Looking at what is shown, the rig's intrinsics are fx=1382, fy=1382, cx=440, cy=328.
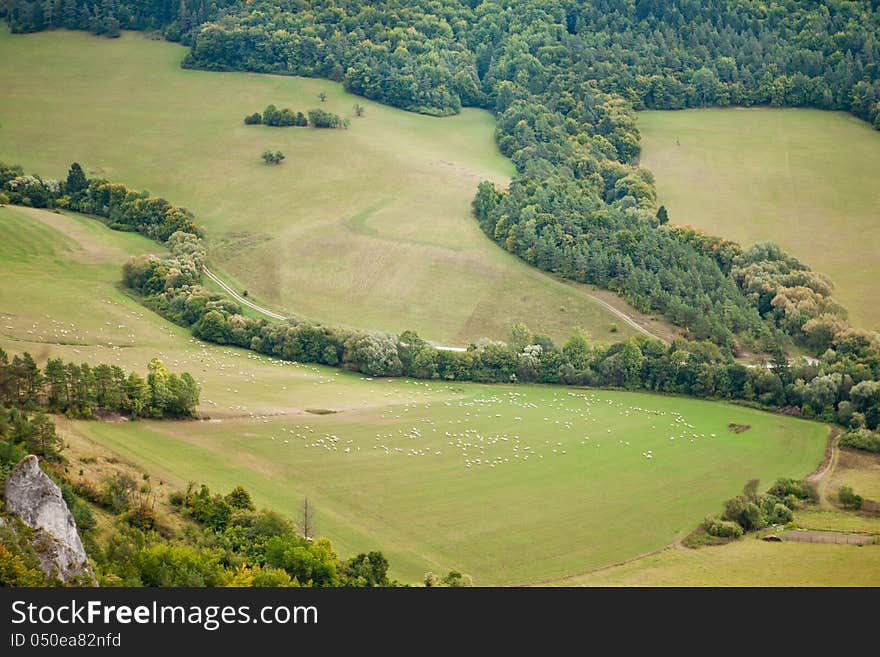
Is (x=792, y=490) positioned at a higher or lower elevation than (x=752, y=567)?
lower

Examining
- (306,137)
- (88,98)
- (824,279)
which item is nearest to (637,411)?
(824,279)

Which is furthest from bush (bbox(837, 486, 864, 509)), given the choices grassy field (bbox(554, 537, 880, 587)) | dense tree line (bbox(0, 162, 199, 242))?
dense tree line (bbox(0, 162, 199, 242))

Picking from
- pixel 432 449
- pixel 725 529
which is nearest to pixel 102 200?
pixel 432 449

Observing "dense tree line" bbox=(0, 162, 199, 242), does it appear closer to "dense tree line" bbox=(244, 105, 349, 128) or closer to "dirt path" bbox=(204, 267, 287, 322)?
"dirt path" bbox=(204, 267, 287, 322)

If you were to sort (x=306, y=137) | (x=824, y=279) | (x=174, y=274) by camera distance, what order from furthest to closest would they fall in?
(x=306, y=137) → (x=824, y=279) → (x=174, y=274)

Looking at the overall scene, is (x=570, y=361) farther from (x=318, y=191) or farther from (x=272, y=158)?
(x=272, y=158)

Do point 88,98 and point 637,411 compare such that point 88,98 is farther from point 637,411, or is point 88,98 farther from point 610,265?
point 637,411
